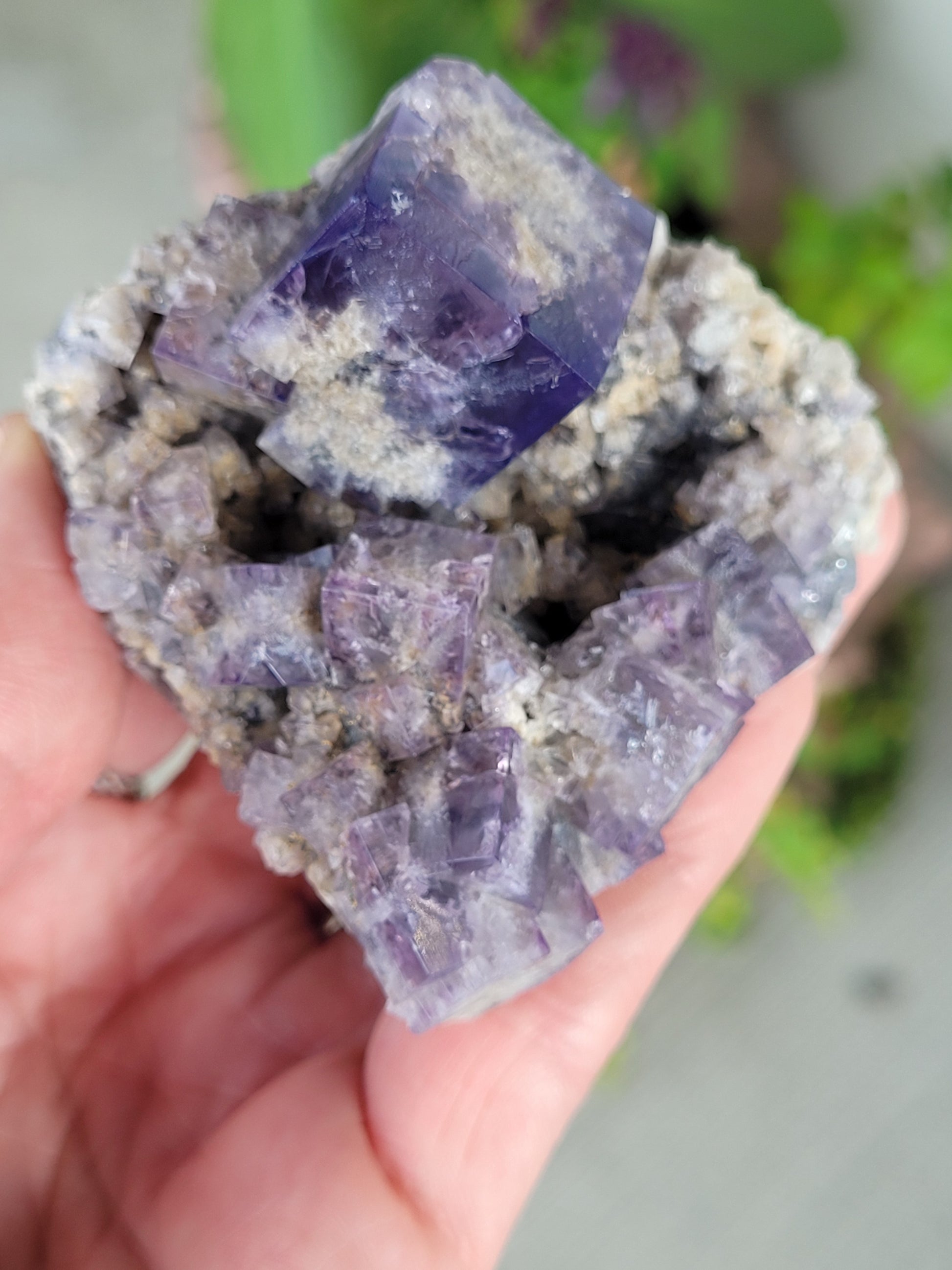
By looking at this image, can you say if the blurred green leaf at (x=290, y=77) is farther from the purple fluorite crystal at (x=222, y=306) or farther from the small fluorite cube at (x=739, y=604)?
the small fluorite cube at (x=739, y=604)

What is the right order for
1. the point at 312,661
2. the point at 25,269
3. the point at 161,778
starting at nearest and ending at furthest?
the point at 312,661
the point at 161,778
the point at 25,269

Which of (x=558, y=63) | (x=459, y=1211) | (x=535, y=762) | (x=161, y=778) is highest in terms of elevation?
(x=558, y=63)

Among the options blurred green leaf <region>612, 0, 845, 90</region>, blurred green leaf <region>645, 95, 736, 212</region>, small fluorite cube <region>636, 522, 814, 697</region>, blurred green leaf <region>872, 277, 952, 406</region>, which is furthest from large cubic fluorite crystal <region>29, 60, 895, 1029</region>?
blurred green leaf <region>612, 0, 845, 90</region>

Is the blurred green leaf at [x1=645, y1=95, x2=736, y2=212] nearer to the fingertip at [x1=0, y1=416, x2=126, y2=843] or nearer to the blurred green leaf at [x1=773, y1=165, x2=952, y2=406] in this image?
the blurred green leaf at [x1=773, y1=165, x2=952, y2=406]

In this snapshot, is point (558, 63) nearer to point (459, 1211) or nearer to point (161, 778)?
point (161, 778)

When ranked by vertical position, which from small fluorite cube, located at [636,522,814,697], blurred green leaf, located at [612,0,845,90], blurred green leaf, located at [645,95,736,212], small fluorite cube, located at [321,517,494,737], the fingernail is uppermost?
blurred green leaf, located at [612,0,845,90]

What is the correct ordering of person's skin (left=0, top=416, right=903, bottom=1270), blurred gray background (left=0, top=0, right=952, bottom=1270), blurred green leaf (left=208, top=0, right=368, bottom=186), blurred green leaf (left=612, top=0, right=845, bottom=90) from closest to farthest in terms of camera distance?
1. person's skin (left=0, top=416, right=903, bottom=1270)
2. blurred green leaf (left=208, top=0, right=368, bottom=186)
3. blurred green leaf (left=612, top=0, right=845, bottom=90)
4. blurred gray background (left=0, top=0, right=952, bottom=1270)

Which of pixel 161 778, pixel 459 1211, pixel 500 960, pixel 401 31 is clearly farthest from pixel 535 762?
pixel 401 31
